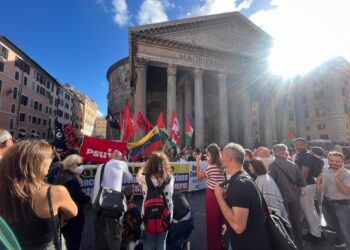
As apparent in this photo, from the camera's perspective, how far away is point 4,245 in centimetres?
77

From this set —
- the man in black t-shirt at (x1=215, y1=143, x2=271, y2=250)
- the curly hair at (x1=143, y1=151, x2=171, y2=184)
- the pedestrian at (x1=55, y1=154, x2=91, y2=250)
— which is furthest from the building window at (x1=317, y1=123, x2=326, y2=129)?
the pedestrian at (x1=55, y1=154, x2=91, y2=250)

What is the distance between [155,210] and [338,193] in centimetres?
355

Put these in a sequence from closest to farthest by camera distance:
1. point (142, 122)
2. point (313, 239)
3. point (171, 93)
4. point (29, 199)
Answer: point (29, 199) < point (313, 239) < point (142, 122) < point (171, 93)

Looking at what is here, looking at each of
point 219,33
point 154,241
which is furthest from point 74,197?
point 219,33

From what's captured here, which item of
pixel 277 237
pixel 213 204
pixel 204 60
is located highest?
pixel 204 60

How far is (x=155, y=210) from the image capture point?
9.36ft

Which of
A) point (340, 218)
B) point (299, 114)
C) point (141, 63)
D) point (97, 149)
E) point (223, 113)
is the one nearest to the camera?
point (340, 218)

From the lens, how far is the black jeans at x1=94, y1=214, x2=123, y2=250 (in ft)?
9.70

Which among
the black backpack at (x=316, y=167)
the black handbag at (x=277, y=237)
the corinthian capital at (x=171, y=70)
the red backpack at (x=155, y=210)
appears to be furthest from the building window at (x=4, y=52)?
the black handbag at (x=277, y=237)

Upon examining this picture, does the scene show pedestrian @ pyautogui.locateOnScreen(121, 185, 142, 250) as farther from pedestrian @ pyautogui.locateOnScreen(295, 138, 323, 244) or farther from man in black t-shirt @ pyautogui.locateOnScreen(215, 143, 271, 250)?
pedestrian @ pyautogui.locateOnScreen(295, 138, 323, 244)

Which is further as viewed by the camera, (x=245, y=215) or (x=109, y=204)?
(x=109, y=204)

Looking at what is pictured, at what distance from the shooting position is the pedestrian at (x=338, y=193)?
3.77 metres

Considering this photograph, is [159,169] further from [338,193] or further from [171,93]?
[171,93]

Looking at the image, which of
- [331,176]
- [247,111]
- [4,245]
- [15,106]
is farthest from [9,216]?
[15,106]
